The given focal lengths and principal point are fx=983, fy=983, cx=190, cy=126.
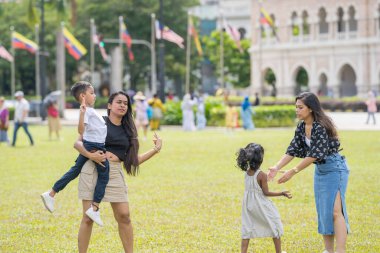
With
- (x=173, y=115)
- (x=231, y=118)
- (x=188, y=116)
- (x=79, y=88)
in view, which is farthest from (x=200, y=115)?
(x=79, y=88)

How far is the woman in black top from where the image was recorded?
353 inches

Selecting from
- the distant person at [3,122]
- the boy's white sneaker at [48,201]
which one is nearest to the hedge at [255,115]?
the distant person at [3,122]

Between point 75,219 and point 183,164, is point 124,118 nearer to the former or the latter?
point 75,219

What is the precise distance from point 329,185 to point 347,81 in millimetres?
66720

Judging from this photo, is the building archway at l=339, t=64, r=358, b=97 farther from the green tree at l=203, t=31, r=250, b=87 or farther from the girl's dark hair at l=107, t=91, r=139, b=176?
the girl's dark hair at l=107, t=91, r=139, b=176

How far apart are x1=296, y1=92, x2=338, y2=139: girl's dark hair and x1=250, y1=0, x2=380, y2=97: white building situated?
2328 inches

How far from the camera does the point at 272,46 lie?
3024 inches

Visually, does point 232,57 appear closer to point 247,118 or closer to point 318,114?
point 247,118

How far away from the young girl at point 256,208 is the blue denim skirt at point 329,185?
0.45m

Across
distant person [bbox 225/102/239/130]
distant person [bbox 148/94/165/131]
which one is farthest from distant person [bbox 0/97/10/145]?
distant person [bbox 225/102/239/130]

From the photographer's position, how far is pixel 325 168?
9.33m

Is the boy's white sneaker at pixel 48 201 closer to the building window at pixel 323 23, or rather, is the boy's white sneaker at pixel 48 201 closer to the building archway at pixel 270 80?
the building window at pixel 323 23

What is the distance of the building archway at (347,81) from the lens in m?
73.4

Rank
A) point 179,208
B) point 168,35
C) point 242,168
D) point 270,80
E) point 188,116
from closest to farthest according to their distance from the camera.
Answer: point 242,168
point 179,208
point 188,116
point 168,35
point 270,80
